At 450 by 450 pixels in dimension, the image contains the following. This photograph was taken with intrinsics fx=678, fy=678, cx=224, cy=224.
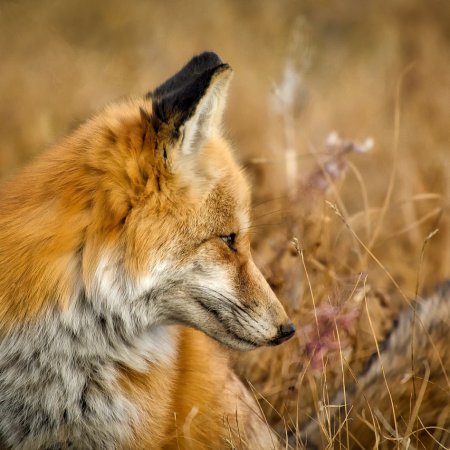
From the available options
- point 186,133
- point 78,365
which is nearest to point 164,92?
point 186,133

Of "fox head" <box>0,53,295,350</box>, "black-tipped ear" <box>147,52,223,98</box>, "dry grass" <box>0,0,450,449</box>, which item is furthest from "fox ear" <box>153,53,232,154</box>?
"dry grass" <box>0,0,450,449</box>

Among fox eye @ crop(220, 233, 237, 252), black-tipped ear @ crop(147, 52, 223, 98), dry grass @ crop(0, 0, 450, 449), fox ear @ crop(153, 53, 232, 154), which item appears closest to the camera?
fox ear @ crop(153, 53, 232, 154)

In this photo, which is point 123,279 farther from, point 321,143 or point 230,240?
point 321,143

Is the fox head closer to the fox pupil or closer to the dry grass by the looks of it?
the fox pupil

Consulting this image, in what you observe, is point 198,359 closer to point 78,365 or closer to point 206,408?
point 206,408

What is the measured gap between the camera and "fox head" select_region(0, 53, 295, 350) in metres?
2.38

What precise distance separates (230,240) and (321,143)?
220 inches

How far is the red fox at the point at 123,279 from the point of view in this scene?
238cm

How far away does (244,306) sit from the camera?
2.55 meters

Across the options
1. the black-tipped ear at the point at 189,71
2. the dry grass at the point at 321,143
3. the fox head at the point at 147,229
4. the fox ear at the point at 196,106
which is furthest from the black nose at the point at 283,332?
the black-tipped ear at the point at 189,71

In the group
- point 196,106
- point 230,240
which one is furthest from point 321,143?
point 196,106

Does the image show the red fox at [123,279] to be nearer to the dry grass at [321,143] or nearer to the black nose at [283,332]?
the black nose at [283,332]

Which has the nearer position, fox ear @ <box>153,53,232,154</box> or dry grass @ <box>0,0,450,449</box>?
fox ear @ <box>153,53,232,154</box>

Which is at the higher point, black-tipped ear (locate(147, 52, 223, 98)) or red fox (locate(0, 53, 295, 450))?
black-tipped ear (locate(147, 52, 223, 98))
